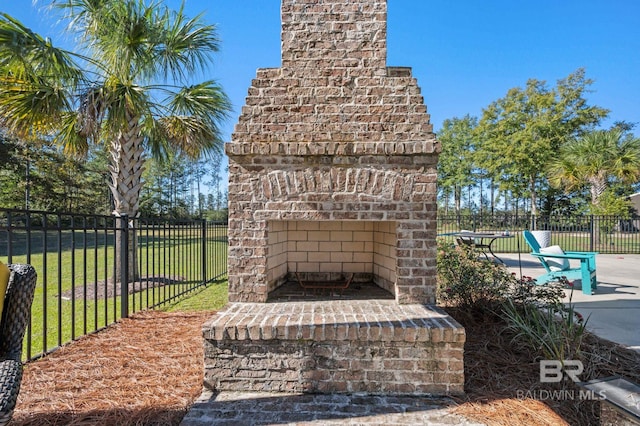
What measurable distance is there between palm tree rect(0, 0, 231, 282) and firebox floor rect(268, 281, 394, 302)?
3.24 metres

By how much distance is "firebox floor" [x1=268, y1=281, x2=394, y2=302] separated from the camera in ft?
11.1

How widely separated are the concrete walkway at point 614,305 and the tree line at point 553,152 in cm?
881

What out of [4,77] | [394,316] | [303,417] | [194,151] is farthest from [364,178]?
[4,77]

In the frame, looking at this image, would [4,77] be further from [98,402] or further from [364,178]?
[364,178]

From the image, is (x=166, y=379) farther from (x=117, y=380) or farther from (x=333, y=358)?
(x=333, y=358)

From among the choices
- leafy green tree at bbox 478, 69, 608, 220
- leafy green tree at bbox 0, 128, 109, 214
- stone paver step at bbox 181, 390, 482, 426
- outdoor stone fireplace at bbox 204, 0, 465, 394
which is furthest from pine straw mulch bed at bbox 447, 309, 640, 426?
leafy green tree at bbox 478, 69, 608, 220

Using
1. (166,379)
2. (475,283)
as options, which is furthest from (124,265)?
(475,283)

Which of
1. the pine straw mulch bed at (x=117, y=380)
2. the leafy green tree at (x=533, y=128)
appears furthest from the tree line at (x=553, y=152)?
the pine straw mulch bed at (x=117, y=380)

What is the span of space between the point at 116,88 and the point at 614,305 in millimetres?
8543

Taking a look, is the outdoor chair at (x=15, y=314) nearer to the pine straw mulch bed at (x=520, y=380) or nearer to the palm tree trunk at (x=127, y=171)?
the pine straw mulch bed at (x=520, y=380)

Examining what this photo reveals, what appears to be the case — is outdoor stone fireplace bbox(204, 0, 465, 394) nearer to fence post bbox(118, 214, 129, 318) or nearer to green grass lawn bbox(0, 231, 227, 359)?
green grass lawn bbox(0, 231, 227, 359)

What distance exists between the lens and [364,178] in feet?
10.1

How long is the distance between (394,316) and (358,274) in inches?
56.2

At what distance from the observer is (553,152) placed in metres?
20.8
